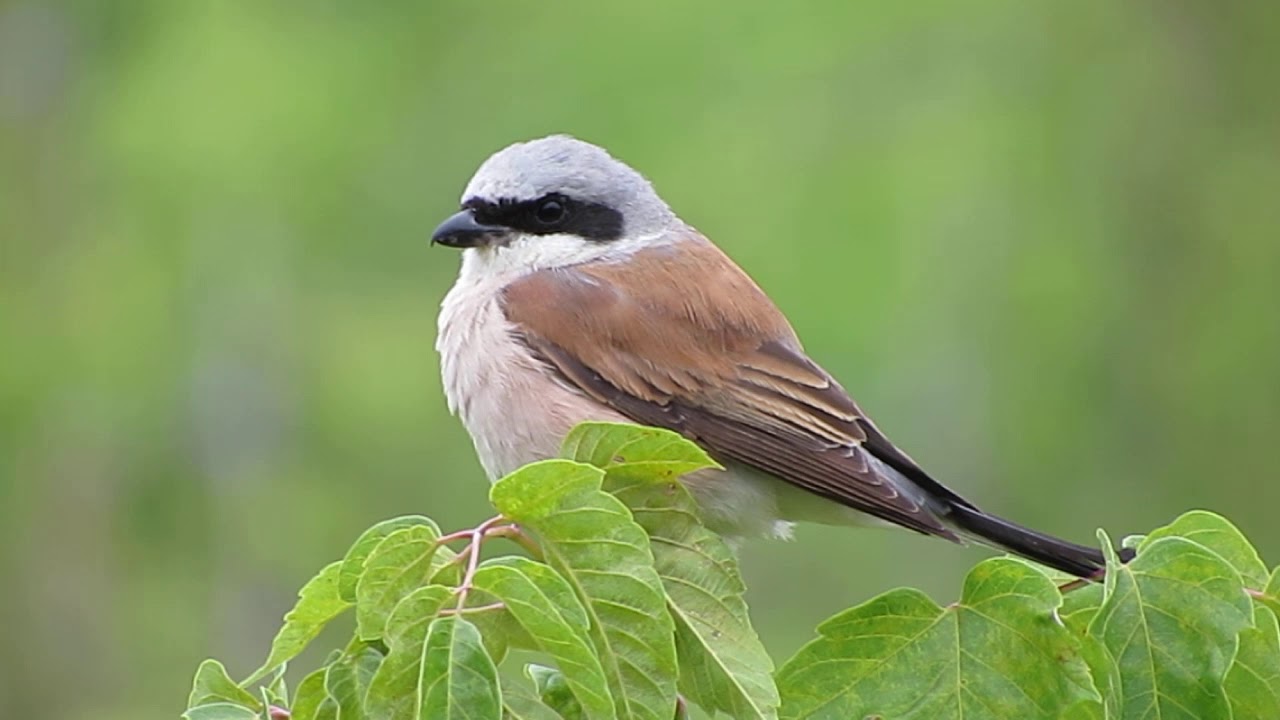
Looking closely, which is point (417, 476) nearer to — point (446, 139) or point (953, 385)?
point (446, 139)

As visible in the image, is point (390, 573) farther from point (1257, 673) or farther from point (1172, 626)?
point (1257, 673)

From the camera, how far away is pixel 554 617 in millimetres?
1859

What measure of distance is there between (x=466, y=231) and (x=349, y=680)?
1757 mm

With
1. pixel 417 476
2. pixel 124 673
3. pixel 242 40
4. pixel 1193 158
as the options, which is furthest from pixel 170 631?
pixel 1193 158

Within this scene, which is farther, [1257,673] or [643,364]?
[643,364]

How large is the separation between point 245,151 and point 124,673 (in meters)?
3.46

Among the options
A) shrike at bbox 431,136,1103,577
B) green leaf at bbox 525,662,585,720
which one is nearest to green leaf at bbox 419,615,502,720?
green leaf at bbox 525,662,585,720

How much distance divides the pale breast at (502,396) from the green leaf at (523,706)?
1095mm

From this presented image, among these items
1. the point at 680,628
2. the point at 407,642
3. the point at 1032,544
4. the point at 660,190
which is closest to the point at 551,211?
the point at 1032,544

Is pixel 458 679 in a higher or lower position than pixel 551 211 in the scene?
lower

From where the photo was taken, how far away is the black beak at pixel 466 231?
3.68m

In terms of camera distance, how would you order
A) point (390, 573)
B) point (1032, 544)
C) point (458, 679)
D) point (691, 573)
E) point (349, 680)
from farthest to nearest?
1. point (1032, 544)
2. point (691, 573)
3. point (349, 680)
4. point (390, 573)
5. point (458, 679)

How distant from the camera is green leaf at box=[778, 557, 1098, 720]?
2102 mm

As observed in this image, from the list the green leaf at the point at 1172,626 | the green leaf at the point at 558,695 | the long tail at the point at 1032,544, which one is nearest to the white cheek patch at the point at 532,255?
the long tail at the point at 1032,544
